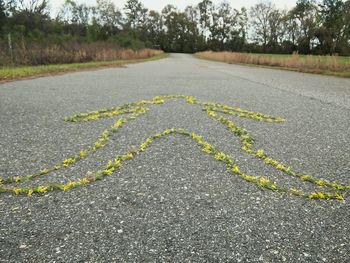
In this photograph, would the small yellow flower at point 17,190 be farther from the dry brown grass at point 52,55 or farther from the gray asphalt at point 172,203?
the dry brown grass at point 52,55

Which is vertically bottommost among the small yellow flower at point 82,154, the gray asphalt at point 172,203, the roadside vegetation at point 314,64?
the gray asphalt at point 172,203

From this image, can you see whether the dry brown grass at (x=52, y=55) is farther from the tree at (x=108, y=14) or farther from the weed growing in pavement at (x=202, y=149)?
the tree at (x=108, y=14)

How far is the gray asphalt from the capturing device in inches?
72.4

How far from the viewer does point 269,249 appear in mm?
1854

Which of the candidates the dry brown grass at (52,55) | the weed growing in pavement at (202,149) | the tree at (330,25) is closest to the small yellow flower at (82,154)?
the weed growing in pavement at (202,149)

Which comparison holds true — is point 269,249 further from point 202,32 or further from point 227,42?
point 202,32

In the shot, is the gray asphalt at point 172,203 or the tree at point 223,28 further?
the tree at point 223,28

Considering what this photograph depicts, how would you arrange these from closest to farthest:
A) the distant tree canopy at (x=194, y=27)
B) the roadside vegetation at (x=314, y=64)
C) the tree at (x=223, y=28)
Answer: the roadside vegetation at (x=314, y=64), the distant tree canopy at (x=194, y=27), the tree at (x=223, y=28)

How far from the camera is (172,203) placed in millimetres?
2352

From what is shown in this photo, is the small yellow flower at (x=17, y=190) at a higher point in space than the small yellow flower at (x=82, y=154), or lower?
lower

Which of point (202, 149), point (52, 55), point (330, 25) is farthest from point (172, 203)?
point (330, 25)

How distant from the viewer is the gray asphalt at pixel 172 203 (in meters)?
1.84

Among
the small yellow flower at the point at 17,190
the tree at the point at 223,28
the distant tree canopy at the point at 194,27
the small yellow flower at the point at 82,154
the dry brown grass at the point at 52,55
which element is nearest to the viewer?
the small yellow flower at the point at 17,190

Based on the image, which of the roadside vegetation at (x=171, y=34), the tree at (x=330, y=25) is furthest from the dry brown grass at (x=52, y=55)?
the tree at (x=330, y=25)
